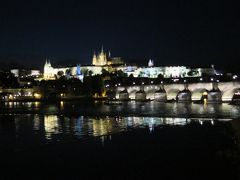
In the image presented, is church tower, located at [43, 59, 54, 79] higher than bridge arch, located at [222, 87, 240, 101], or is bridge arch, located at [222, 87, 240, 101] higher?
church tower, located at [43, 59, 54, 79]

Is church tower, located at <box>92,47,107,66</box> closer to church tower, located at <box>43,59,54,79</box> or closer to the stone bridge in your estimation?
church tower, located at <box>43,59,54,79</box>

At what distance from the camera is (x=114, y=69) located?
15388 centimetres

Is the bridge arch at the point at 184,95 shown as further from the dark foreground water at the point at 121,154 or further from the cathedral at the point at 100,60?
the cathedral at the point at 100,60

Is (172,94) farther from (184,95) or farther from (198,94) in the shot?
(184,95)

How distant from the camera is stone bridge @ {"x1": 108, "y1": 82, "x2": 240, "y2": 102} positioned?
65.1 m

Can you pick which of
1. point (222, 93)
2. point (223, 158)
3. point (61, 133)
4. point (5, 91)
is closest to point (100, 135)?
point (61, 133)

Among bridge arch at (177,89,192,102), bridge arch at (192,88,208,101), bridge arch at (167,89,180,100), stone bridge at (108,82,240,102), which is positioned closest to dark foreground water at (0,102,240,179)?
stone bridge at (108,82,240,102)

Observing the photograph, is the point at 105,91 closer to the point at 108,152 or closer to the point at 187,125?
the point at 187,125

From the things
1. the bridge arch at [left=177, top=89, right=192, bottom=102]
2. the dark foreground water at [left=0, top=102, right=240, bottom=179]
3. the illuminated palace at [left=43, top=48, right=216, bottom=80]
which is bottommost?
the dark foreground water at [left=0, top=102, right=240, bottom=179]

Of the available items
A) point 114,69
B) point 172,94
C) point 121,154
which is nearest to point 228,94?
point 172,94

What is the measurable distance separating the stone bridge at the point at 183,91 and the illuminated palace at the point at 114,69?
43988 mm

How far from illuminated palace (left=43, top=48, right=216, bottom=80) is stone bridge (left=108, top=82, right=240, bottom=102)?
44.0 meters

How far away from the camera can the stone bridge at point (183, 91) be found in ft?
214

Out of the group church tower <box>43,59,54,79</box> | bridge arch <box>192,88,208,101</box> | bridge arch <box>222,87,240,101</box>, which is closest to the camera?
bridge arch <box>222,87,240,101</box>
